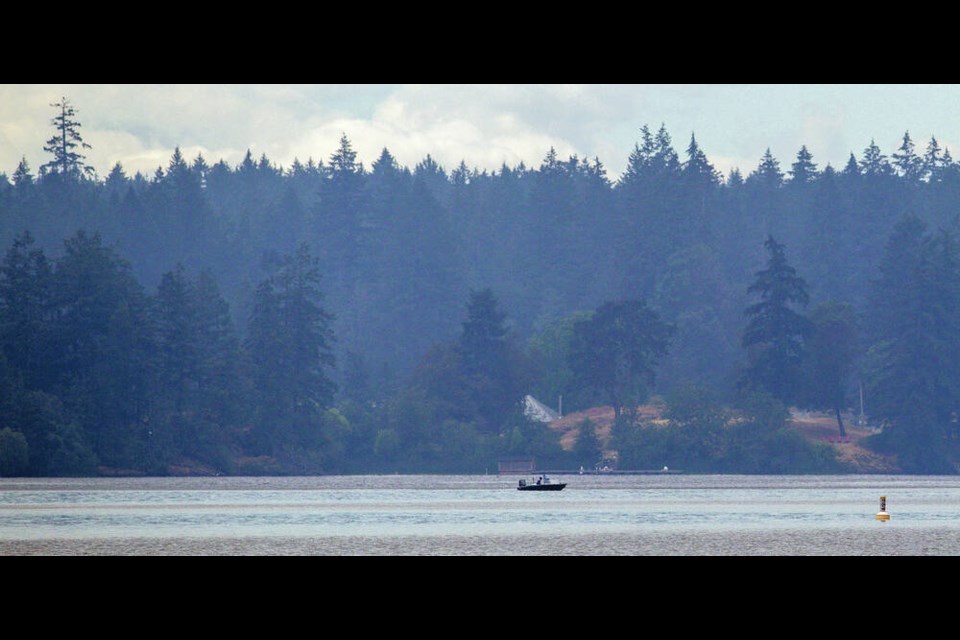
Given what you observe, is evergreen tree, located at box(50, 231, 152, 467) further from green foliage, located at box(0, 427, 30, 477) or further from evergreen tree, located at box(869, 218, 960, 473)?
evergreen tree, located at box(869, 218, 960, 473)

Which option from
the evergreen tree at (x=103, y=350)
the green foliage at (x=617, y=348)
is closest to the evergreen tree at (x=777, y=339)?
the green foliage at (x=617, y=348)

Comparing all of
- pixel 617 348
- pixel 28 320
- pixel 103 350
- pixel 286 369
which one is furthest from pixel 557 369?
pixel 28 320

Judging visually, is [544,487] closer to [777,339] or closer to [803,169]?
[777,339]

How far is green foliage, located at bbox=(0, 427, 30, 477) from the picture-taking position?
96750 millimetres

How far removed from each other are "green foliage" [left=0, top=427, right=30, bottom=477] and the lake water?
1.63 metres

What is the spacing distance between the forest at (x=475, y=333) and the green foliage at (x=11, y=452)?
133 mm

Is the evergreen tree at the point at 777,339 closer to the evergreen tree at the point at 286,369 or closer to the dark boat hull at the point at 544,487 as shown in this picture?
the evergreen tree at the point at 286,369

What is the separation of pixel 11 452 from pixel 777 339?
2374 inches

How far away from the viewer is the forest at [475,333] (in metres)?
112

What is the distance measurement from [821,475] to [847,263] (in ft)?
180

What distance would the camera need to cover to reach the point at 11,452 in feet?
318
